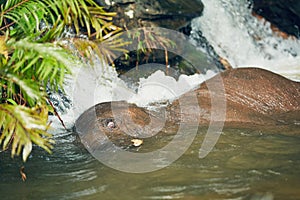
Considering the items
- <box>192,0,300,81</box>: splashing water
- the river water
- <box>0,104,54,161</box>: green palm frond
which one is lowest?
<box>192,0,300,81</box>: splashing water

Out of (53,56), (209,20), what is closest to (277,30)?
(209,20)

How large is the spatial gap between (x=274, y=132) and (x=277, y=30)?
21.1 ft

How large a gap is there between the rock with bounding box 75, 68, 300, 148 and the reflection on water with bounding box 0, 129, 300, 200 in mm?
354

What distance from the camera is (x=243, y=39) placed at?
1057cm

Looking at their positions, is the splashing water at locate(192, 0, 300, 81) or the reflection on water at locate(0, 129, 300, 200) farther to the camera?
the splashing water at locate(192, 0, 300, 81)

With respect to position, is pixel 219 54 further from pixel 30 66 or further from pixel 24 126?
pixel 24 126

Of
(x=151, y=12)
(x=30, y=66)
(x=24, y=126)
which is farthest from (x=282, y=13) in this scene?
(x=24, y=126)

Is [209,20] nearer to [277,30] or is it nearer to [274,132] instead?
[277,30]

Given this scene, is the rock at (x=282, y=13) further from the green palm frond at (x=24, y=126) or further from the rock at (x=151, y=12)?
the green palm frond at (x=24, y=126)

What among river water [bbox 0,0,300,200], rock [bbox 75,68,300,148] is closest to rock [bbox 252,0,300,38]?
rock [bbox 75,68,300,148]

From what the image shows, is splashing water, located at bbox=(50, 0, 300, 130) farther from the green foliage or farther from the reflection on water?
the green foliage

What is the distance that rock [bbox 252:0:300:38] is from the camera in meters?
11.3

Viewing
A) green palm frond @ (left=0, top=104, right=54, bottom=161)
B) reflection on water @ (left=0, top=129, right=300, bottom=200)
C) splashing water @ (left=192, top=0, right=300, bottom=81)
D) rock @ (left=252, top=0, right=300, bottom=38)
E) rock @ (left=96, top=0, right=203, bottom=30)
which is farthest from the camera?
rock @ (left=252, top=0, right=300, bottom=38)

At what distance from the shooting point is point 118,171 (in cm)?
450
